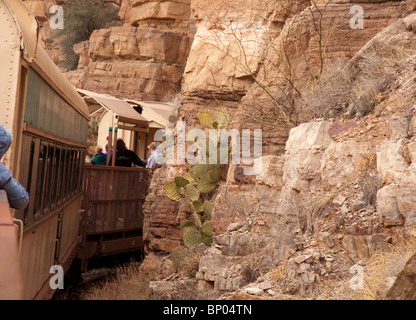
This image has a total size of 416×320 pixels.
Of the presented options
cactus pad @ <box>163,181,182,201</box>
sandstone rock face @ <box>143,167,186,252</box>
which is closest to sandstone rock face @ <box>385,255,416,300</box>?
cactus pad @ <box>163,181,182,201</box>

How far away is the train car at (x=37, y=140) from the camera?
5230 mm

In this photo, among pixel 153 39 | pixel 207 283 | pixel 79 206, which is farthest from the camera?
pixel 153 39

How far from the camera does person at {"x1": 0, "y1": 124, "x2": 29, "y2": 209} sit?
3.61m

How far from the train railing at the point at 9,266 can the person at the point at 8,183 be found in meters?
0.98

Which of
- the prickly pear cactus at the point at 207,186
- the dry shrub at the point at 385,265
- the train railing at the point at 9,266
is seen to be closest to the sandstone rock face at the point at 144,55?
the prickly pear cactus at the point at 207,186

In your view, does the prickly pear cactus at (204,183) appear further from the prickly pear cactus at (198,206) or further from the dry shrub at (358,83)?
the dry shrub at (358,83)

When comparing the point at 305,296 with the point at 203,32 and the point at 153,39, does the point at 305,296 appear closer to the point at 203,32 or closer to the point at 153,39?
the point at 203,32

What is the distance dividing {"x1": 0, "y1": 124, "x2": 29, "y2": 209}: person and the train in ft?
0.64

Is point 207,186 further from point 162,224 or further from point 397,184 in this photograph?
point 397,184

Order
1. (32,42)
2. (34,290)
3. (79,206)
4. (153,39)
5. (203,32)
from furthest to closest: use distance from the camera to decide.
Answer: (153,39)
(203,32)
(79,206)
(34,290)
(32,42)

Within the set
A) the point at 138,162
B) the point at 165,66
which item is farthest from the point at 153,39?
the point at 138,162

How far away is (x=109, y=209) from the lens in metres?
13.9

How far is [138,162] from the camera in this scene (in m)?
15.5

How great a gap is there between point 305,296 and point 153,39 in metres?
26.2
